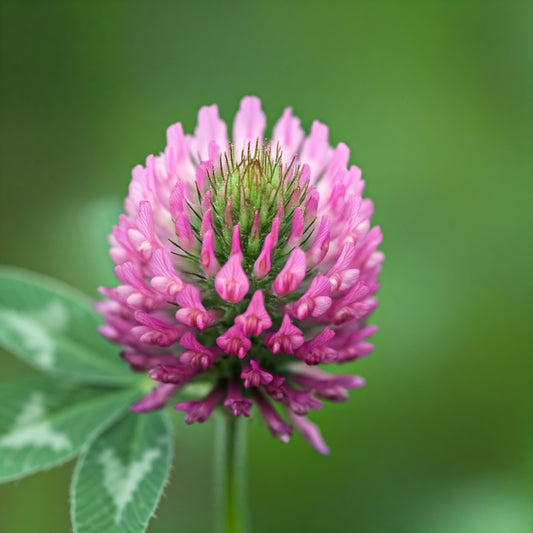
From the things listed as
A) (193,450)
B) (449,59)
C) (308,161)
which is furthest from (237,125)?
(449,59)

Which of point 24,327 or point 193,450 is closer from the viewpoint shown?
point 24,327

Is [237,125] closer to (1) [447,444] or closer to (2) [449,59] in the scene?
(1) [447,444]

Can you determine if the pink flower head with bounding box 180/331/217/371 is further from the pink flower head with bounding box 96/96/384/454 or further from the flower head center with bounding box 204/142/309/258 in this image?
the flower head center with bounding box 204/142/309/258

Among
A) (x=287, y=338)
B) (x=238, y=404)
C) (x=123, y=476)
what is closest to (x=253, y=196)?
(x=287, y=338)

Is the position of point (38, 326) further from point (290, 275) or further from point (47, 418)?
point (290, 275)

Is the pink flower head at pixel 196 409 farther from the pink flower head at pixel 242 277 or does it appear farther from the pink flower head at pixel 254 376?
the pink flower head at pixel 254 376

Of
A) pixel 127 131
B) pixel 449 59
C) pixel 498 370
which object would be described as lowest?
pixel 498 370
